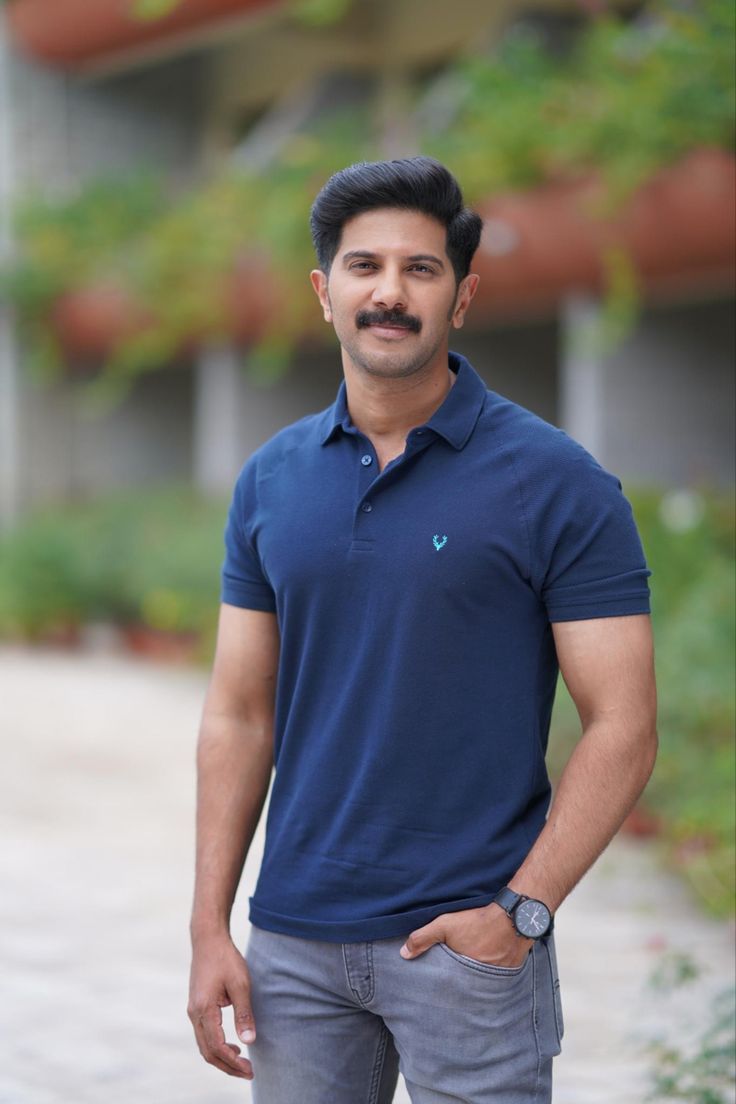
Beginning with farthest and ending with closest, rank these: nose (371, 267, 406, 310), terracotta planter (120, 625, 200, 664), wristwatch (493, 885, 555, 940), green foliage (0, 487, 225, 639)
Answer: green foliage (0, 487, 225, 639), terracotta planter (120, 625, 200, 664), nose (371, 267, 406, 310), wristwatch (493, 885, 555, 940)

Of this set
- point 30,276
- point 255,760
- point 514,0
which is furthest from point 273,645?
point 30,276

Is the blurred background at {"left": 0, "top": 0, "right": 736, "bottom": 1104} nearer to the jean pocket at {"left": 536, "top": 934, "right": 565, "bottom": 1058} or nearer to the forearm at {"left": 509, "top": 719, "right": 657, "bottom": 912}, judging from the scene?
the jean pocket at {"left": 536, "top": 934, "right": 565, "bottom": 1058}

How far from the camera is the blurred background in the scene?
5.96 m

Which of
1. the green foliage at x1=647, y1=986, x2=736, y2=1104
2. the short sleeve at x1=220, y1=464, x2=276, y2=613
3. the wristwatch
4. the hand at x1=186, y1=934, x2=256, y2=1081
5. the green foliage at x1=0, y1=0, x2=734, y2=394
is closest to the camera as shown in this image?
the wristwatch

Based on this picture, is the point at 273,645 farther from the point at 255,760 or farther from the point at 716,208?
the point at 716,208

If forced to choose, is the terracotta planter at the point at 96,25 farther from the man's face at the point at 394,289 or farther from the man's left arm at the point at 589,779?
the man's left arm at the point at 589,779

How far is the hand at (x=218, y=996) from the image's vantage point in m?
2.25

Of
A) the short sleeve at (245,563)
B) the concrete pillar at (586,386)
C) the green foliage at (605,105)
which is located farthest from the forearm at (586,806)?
the concrete pillar at (586,386)

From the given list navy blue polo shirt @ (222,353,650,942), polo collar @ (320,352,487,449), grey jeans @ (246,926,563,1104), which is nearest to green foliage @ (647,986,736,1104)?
grey jeans @ (246,926,563,1104)

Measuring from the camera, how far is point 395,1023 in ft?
7.01

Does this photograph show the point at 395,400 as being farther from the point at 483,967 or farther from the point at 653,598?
the point at 653,598

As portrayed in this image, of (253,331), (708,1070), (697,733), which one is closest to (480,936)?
(708,1070)

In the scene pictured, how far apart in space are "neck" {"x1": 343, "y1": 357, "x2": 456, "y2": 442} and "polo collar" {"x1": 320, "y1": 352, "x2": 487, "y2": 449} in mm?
27

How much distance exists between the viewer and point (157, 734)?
29.8 ft
